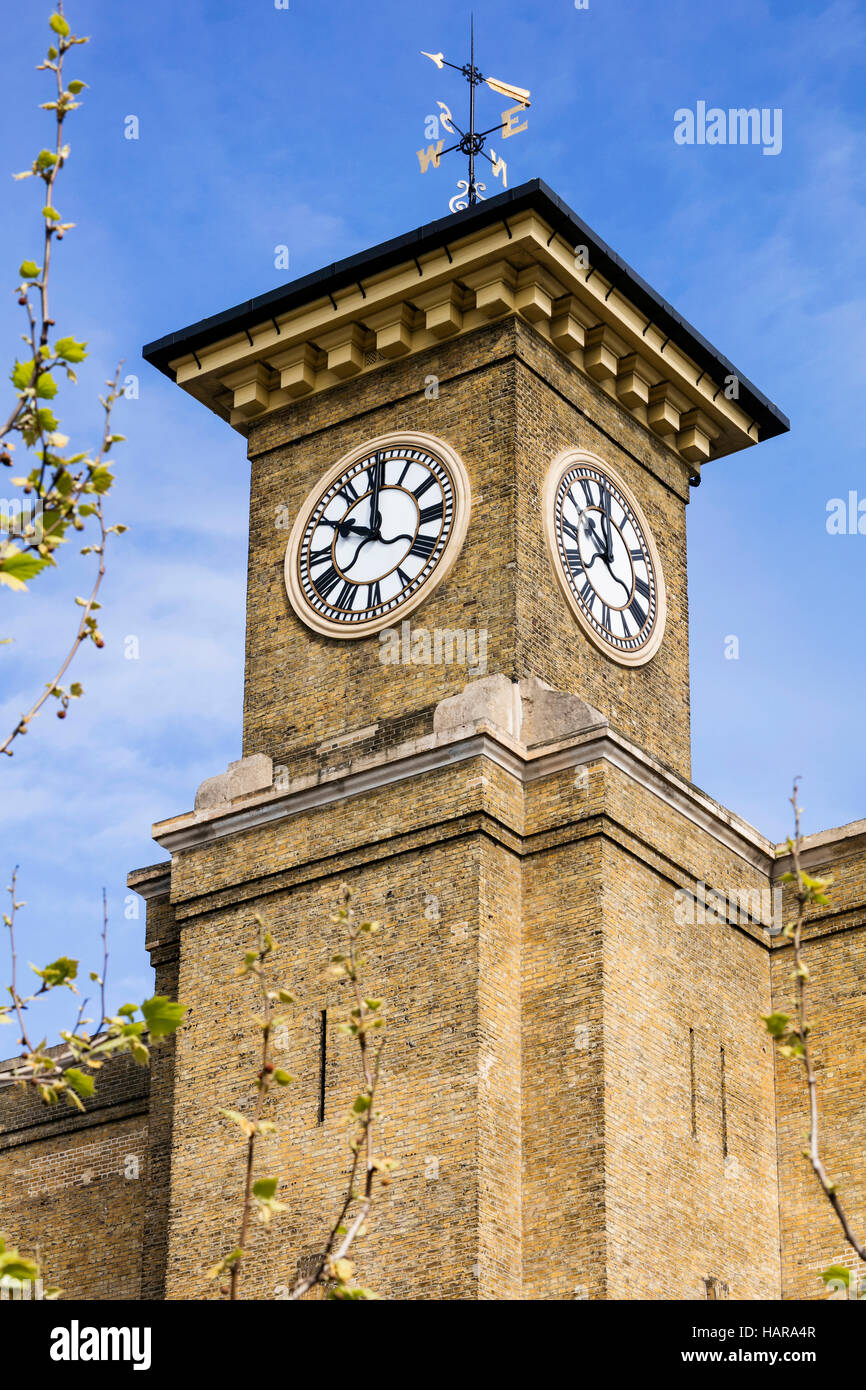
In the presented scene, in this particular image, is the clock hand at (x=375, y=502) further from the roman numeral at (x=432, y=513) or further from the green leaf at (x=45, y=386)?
the green leaf at (x=45, y=386)

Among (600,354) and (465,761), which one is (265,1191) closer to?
(465,761)

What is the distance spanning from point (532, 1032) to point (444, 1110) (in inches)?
57.6

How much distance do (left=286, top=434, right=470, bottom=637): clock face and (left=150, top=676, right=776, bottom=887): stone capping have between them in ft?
7.47

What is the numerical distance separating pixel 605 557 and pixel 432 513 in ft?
8.06

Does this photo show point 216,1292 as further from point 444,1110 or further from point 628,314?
point 628,314

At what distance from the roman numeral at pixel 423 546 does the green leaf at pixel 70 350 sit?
16722 mm

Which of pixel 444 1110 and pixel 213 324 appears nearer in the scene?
pixel 444 1110

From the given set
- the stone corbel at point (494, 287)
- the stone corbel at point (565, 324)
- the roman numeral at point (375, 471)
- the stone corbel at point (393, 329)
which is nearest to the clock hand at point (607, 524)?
the stone corbel at point (565, 324)

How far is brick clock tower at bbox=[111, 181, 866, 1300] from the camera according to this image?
22.9 metres

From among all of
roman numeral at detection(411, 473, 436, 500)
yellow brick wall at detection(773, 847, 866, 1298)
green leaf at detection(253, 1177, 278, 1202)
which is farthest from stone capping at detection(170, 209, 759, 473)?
green leaf at detection(253, 1177, 278, 1202)

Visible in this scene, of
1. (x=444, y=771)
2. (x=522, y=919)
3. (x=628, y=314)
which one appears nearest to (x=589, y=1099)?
(x=522, y=919)

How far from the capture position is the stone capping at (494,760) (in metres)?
24.4

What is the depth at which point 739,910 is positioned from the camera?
26328mm

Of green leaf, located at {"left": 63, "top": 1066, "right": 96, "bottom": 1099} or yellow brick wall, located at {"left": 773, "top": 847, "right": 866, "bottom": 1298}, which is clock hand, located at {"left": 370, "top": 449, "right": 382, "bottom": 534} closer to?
yellow brick wall, located at {"left": 773, "top": 847, "right": 866, "bottom": 1298}
